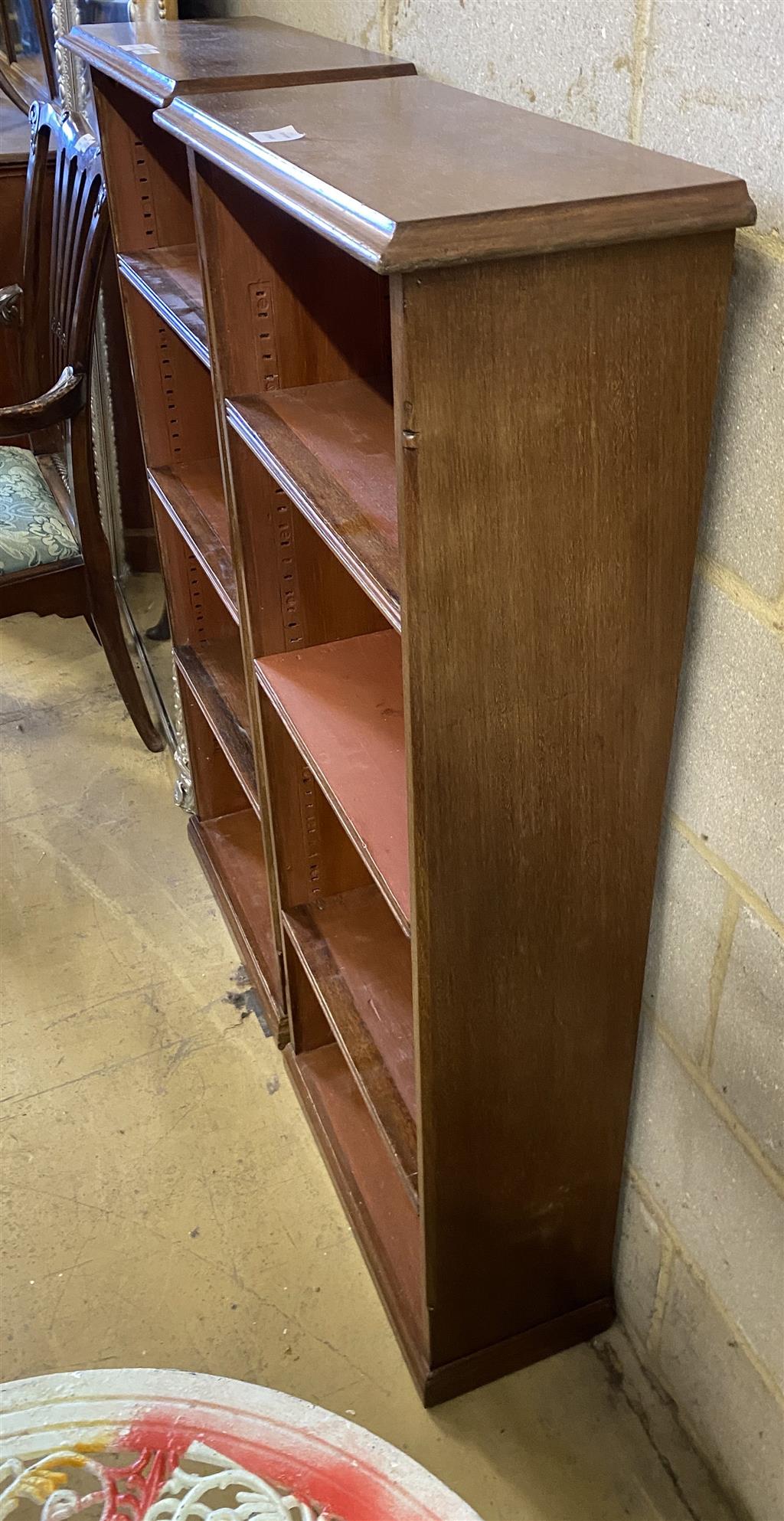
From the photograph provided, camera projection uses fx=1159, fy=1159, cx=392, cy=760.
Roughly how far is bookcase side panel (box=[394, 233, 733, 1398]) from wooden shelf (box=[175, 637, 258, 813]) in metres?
0.66

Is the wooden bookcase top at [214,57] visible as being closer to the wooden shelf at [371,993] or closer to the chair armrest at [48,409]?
the chair armrest at [48,409]

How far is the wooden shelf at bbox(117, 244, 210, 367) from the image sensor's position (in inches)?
56.2

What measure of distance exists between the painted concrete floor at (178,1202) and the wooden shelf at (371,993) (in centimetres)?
33

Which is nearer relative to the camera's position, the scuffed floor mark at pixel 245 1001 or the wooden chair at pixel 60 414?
Result: the scuffed floor mark at pixel 245 1001

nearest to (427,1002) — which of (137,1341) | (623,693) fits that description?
(623,693)

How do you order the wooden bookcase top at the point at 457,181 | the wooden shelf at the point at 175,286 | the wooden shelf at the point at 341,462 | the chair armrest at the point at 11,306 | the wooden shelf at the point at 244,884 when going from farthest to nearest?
the chair armrest at the point at 11,306 → the wooden shelf at the point at 244,884 → the wooden shelf at the point at 175,286 → the wooden shelf at the point at 341,462 → the wooden bookcase top at the point at 457,181

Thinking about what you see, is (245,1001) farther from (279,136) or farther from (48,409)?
(279,136)

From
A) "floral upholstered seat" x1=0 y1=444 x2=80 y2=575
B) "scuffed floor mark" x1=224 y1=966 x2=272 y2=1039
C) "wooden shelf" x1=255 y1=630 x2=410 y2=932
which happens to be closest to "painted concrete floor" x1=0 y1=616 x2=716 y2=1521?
"scuffed floor mark" x1=224 y1=966 x2=272 y2=1039

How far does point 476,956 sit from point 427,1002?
0.06 metres

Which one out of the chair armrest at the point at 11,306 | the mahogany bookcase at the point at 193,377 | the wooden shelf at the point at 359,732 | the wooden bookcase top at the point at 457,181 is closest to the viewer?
the wooden bookcase top at the point at 457,181

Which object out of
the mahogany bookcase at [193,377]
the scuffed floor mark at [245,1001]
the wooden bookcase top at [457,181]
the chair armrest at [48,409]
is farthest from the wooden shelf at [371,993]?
the chair armrest at [48,409]

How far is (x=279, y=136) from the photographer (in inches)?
→ 36.3

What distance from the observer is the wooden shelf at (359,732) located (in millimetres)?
1168

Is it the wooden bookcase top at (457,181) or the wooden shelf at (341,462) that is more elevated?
the wooden bookcase top at (457,181)
